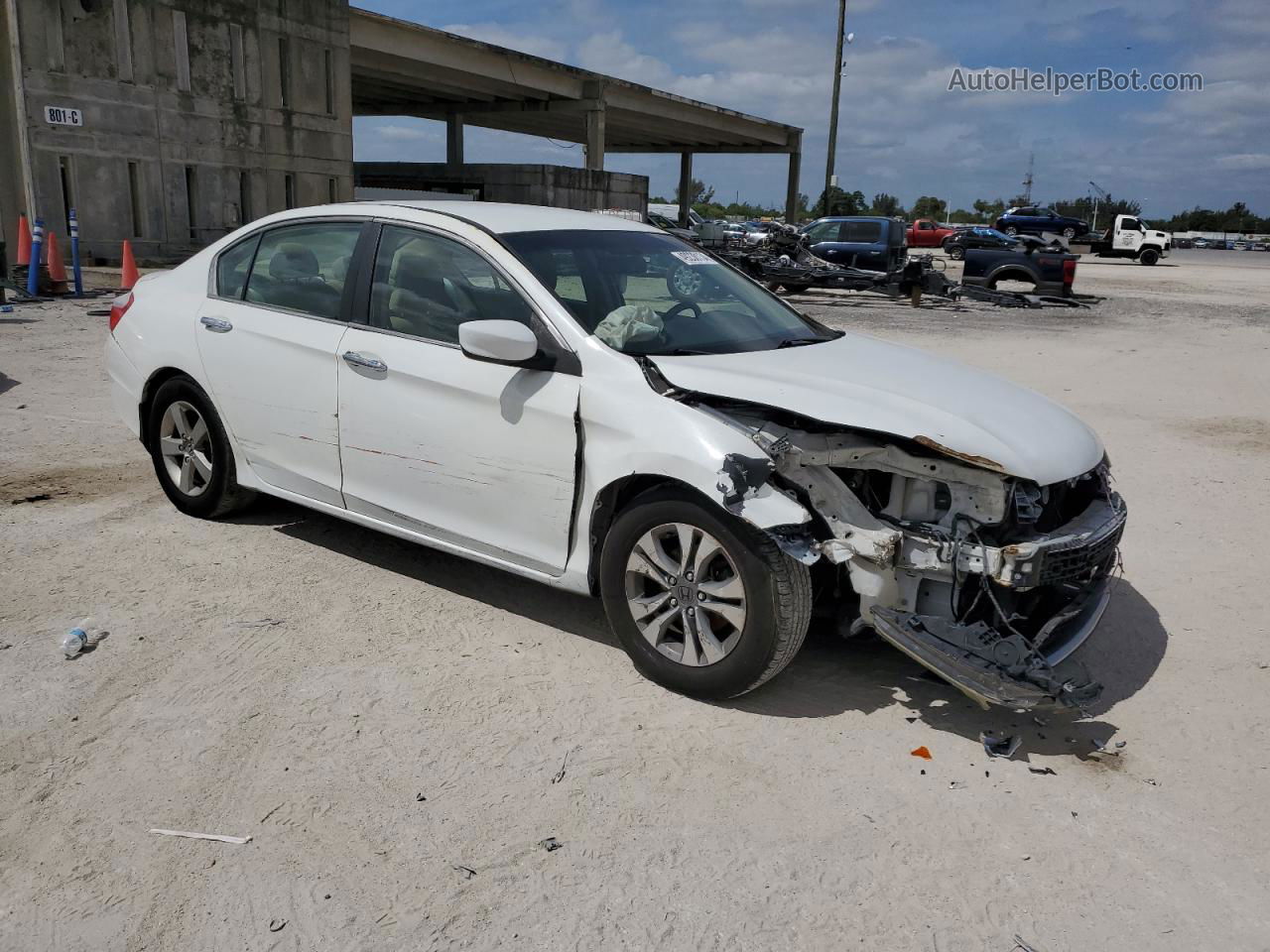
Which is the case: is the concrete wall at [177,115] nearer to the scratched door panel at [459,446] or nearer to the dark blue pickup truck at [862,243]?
the dark blue pickup truck at [862,243]

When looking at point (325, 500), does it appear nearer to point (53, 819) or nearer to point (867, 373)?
point (53, 819)

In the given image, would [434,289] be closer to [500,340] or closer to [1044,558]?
[500,340]

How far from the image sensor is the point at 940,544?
352 centimetres

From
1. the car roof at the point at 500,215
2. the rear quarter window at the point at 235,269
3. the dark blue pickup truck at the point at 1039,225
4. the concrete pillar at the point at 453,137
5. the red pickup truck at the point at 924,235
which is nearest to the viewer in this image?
the car roof at the point at 500,215

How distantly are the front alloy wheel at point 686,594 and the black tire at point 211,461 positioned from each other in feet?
8.24

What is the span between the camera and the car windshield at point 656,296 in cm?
424

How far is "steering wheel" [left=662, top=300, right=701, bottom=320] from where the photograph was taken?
4458 millimetres

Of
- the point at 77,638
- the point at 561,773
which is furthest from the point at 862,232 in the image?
the point at 561,773

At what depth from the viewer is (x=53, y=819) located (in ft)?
9.92

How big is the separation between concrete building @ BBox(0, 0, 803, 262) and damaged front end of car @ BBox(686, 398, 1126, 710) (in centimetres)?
2245

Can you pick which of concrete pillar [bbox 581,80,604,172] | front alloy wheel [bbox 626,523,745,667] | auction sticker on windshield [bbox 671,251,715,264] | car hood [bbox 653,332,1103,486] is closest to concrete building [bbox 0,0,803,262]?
concrete pillar [bbox 581,80,604,172]

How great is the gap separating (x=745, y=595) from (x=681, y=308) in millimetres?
1493

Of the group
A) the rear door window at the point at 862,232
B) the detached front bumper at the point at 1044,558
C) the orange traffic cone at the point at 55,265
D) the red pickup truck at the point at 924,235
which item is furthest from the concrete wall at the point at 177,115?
the red pickup truck at the point at 924,235

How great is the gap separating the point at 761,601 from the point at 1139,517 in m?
3.75
